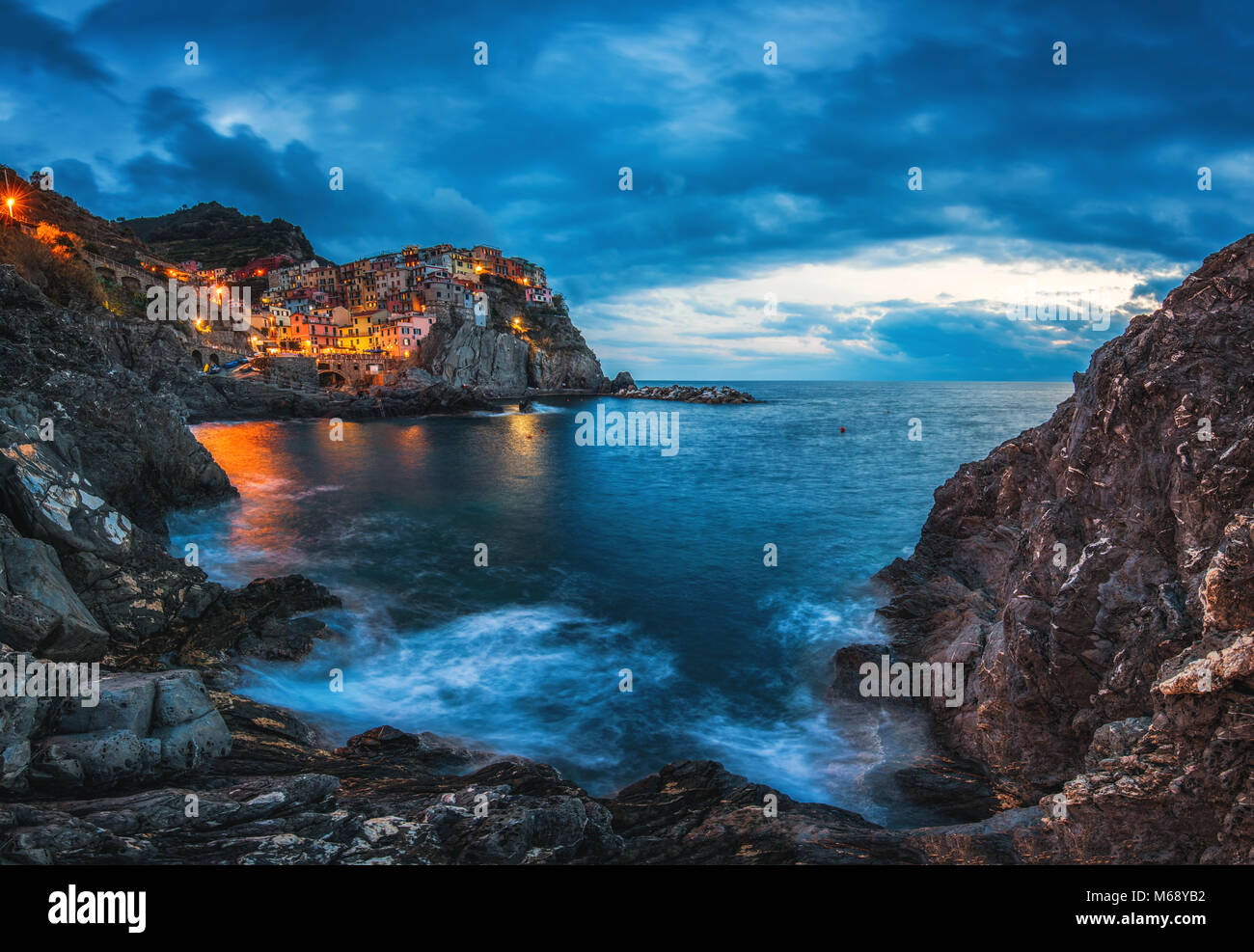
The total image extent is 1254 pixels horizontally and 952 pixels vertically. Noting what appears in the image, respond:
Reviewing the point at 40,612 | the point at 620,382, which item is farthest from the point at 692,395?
the point at 40,612

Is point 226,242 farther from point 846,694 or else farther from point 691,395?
point 846,694

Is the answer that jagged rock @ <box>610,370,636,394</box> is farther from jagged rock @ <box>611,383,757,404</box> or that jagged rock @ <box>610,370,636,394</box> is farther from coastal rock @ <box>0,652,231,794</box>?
coastal rock @ <box>0,652,231,794</box>

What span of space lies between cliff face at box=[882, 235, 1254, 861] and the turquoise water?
263cm

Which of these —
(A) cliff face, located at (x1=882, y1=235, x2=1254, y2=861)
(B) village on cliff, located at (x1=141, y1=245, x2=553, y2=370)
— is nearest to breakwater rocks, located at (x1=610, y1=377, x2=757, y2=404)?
(B) village on cliff, located at (x1=141, y1=245, x2=553, y2=370)

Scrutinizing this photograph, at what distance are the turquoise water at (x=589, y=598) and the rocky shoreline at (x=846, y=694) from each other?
1446 millimetres

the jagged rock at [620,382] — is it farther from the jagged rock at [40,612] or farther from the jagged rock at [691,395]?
the jagged rock at [40,612]

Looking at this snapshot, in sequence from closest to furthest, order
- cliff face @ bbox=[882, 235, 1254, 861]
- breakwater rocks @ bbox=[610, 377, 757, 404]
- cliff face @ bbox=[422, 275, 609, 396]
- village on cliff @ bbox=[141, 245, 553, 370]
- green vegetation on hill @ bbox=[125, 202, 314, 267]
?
cliff face @ bbox=[882, 235, 1254, 861]
village on cliff @ bbox=[141, 245, 553, 370]
cliff face @ bbox=[422, 275, 609, 396]
breakwater rocks @ bbox=[610, 377, 757, 404]
green vegetation on hill @ bbox=[125, 202, 314, 267]

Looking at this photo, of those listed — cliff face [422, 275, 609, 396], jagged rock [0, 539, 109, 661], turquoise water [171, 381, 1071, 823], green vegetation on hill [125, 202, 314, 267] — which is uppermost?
green vegetation on hill [125, 202, 314, 267]

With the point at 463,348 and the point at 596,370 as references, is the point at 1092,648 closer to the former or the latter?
the point at 463,348

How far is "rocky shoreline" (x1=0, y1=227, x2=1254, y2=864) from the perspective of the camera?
255 inches

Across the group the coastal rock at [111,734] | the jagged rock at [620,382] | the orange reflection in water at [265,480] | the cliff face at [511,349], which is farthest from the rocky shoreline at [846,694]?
the jagged rock at [620,382]
